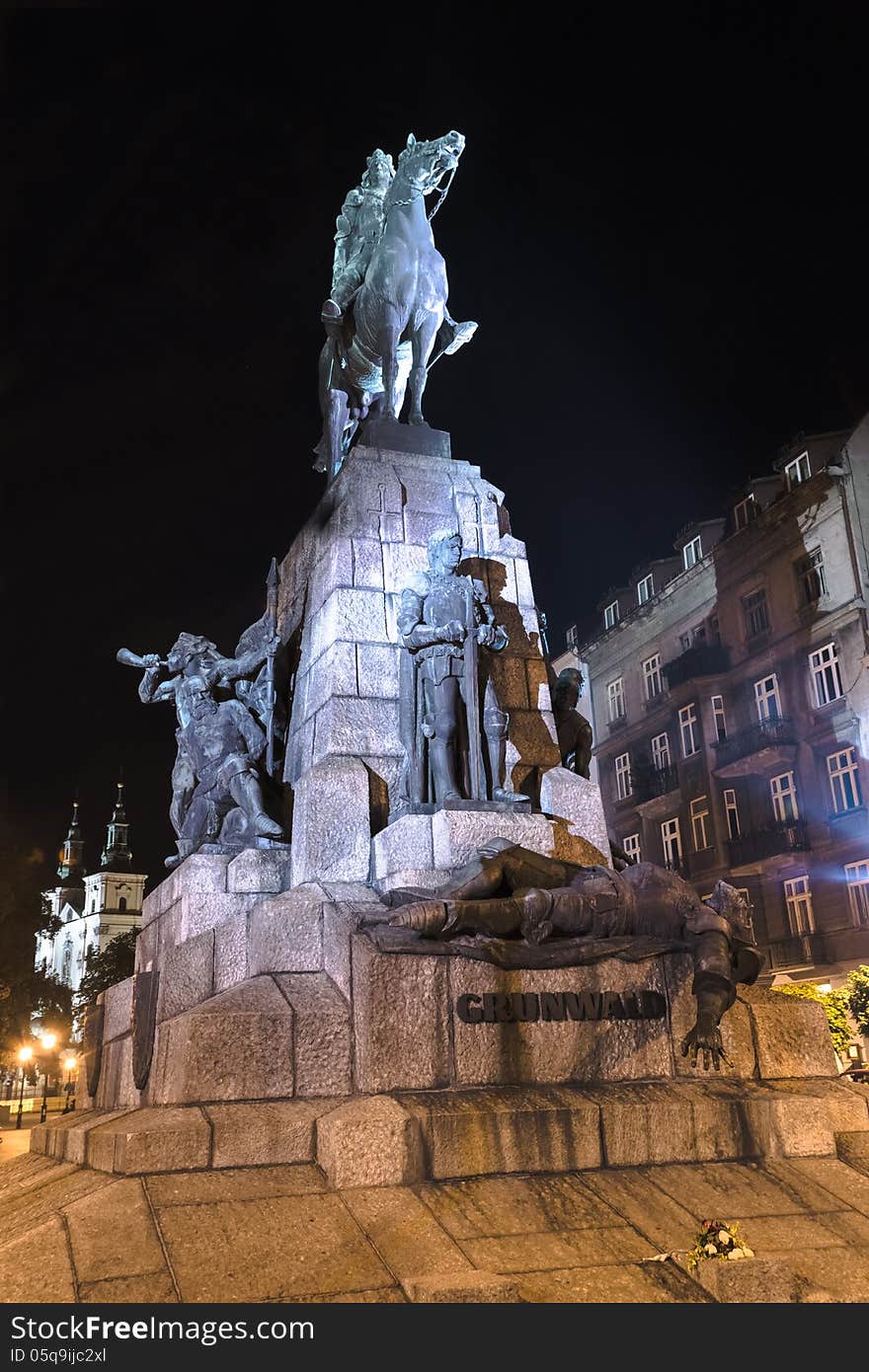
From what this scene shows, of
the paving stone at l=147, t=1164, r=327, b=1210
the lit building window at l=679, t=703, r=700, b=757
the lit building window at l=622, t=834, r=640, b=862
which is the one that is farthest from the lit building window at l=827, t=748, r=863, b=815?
the paving stone at l=147, t=1164, r=327, b=1210

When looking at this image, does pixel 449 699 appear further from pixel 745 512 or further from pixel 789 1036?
pixel 745 512

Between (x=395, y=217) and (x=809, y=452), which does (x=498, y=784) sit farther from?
(x=809, y=452)

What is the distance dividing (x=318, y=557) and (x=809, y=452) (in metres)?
27.5

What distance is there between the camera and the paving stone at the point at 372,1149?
6391mm

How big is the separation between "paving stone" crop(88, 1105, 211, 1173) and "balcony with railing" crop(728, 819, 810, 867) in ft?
96.2

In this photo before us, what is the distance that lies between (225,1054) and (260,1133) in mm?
654

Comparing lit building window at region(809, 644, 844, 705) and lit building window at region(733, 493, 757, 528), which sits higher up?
lit building window at region(733, 493, 757, 528)

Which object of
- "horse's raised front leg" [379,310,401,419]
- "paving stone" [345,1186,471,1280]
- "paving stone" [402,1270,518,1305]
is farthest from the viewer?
"horse's raised front leg" [379,310,401,419]

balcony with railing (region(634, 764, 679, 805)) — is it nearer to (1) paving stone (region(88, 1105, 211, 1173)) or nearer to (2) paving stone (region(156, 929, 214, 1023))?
(2) paving stone (region(156, 929, 214, 1023))

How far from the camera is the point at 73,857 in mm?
152500

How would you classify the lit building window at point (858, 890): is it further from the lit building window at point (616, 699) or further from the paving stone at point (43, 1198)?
the paving stone at point (43, 1198)

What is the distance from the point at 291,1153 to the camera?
22.1ft

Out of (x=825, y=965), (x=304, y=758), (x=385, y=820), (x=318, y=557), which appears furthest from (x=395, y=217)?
(x=825, y=965)

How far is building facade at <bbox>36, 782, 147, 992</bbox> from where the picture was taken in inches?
5177
